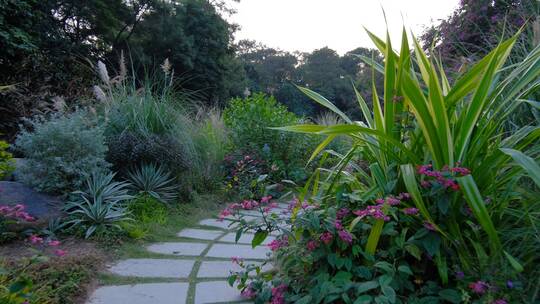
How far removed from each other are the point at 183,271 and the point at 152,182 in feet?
5.62

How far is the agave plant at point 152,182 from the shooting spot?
389cm

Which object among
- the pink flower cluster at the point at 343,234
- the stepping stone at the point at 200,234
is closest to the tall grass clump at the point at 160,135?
the stepping stone at the point at 200,234

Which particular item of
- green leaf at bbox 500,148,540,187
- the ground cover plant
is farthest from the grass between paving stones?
green leaf at bbox 500,148,540,187

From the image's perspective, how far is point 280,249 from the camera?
1.98 metres

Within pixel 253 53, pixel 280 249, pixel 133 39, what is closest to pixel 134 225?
pixel 280 249

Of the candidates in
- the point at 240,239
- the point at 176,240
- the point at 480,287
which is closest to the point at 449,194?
the point at 480,287

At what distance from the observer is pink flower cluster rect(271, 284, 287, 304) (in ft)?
5.60

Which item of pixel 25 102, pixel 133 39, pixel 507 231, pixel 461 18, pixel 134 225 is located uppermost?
pixel 133 39

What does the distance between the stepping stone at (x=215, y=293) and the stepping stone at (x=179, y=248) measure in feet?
1.95

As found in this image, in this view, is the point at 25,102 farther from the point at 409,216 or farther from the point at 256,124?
the point at 409,216

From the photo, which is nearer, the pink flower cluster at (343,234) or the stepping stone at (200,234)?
the pink flower cluster at (343,234)

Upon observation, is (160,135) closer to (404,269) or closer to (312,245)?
(312,245)

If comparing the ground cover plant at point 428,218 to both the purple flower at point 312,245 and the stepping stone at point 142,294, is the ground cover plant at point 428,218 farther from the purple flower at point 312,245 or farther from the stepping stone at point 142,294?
the stepping stone at point 142,294

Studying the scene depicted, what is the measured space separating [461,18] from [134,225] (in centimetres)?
554
